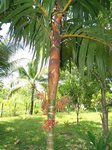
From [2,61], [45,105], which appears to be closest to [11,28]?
[45,105]

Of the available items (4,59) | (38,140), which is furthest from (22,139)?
(4,59)

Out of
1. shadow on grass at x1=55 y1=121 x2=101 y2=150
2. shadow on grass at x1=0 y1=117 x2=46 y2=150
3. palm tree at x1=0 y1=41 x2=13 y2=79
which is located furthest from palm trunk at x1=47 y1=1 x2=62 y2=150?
palm tree at x1=0 y1=41 x2=13 y2=79

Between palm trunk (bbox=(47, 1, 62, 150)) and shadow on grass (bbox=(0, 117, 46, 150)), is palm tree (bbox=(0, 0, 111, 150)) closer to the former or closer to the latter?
palm trunk (bbox=(47, 1, 62, 150))

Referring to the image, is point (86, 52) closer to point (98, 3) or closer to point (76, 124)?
point (98, 3)

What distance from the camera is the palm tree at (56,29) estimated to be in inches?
123

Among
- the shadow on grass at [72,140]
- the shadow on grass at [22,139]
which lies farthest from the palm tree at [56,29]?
the shadow on grass at [72,140]

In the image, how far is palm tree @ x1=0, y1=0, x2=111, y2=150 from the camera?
3.13 metres

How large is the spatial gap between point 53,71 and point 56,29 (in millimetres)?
546

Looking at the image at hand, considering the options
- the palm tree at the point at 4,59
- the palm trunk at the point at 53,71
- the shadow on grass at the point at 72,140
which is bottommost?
the shadow on grass at the point at 72,140

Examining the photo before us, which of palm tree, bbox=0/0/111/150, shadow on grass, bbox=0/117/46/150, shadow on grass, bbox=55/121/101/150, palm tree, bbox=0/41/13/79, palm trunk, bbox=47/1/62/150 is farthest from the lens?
palm tree, bbox=0/41/13/79

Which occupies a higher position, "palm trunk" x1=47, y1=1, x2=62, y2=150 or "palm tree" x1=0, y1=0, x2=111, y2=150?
"palm tree" x1=0, y1=0, x2=111, y2=150

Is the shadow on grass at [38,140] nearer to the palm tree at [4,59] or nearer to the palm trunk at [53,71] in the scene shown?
the palm tree at [4,59]

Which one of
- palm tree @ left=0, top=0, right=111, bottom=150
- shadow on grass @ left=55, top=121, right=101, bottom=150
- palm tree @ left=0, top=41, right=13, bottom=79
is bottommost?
shadow on grass @ left=55, top=121, right=101, bottom=150

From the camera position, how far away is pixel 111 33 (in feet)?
11.3
